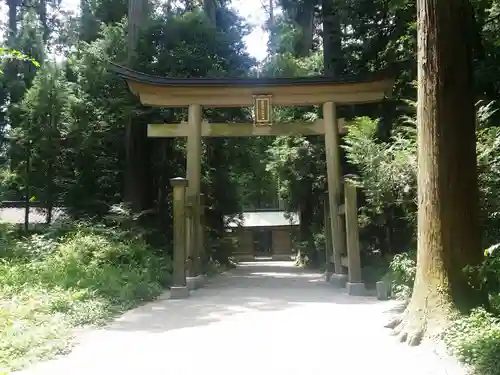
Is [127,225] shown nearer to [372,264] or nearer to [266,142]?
[372,264]

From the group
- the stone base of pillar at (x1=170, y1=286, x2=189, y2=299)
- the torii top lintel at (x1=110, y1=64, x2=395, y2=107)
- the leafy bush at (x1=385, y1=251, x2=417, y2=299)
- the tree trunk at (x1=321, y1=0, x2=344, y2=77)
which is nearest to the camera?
the leafy bush at (x1=385, y1=251, x2=417, y2=299)

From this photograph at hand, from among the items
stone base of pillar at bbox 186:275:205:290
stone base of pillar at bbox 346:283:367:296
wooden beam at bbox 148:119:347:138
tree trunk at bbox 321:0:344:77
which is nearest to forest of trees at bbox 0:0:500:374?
tree trunk at bbox 321:0:344:77

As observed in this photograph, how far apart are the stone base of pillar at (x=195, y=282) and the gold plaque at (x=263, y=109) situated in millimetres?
3700

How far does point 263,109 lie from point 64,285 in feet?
18.2

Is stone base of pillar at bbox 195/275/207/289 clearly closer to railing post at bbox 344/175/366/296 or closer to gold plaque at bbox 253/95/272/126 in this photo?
railing post at bbox 344/175/366/296

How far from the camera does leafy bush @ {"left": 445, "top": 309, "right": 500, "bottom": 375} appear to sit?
3.71 m

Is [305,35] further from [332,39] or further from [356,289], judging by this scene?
[356,289]

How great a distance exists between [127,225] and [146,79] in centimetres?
402

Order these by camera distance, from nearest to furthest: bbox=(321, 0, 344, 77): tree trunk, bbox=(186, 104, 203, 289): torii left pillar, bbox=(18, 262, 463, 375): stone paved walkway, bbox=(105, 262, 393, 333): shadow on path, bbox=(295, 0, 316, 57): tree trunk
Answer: bbox=(18, 262, 463, 375): stone paved walkway → bbox=(105, 262, 393, 333): shadow on path → bbox=(186, 104, 203, 289): torii left pillar → bbox=(321, 0, 344, 77): tree trunk → bbox=(295, 0, 316, 57): tree trunk

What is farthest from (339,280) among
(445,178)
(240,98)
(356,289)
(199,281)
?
(445,178)

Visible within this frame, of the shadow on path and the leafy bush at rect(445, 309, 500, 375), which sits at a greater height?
the leafy bush at rect(445, 309, 500, 375)

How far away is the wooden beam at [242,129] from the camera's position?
11.2 metres

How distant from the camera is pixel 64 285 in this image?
26.2 ft

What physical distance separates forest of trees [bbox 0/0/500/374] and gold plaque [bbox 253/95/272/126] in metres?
1.78
